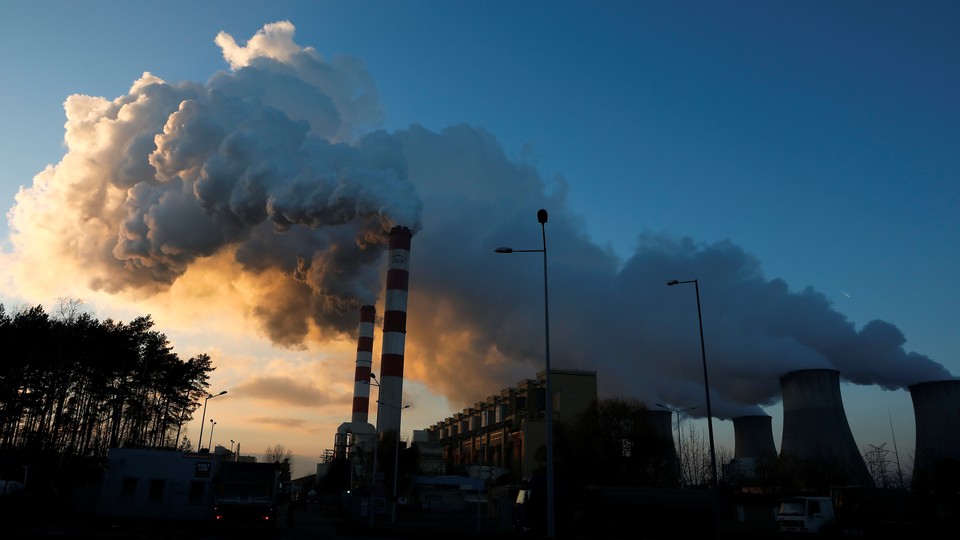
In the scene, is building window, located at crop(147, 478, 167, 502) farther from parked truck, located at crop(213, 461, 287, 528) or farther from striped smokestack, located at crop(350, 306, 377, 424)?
striped smokestack, located at crop(350, 306, 377, 424)

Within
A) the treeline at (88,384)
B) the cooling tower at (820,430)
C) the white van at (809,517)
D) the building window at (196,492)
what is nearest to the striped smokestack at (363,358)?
the treeline at (88,384)

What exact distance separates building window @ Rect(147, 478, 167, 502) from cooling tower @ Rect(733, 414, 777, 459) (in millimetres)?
63021

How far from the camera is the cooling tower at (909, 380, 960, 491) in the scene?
174 feet

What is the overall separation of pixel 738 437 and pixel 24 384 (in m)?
71.6

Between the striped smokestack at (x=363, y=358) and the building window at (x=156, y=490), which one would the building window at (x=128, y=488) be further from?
the striped smokestack at (x=363, y=358)

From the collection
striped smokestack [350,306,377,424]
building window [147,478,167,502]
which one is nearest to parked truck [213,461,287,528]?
building window [147,478,167,502]

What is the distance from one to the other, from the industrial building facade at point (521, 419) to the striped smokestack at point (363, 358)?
2407 cm

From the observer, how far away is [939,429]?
→ 54.0m

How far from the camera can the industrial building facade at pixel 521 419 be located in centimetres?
9850

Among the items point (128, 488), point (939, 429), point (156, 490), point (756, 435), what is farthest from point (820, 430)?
point (128, 488)

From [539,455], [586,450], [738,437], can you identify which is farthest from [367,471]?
[738,437]

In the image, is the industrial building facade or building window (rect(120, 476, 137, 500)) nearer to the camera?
building window (rect(120, 476, 137, 500))

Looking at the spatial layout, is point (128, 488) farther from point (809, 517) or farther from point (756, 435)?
point (756, 435)

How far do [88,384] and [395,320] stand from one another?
1083 inches
